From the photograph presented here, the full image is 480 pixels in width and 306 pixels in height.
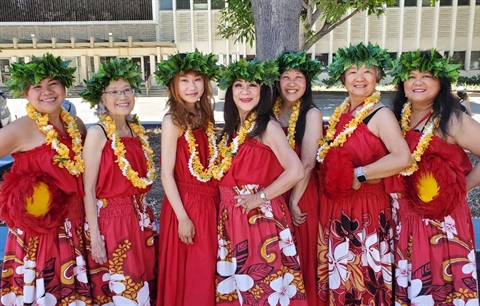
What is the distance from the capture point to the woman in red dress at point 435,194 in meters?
2.73

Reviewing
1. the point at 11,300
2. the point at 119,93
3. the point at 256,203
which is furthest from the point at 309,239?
the point at 11,300

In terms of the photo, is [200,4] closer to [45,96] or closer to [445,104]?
[45,96]

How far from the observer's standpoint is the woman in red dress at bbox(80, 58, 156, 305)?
276 cm

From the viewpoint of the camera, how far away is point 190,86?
2.88 m

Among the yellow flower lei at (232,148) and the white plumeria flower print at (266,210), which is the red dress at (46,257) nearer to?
the yellow flower lei at (232,148)

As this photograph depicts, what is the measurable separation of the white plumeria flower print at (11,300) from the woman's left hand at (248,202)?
1.47 metres

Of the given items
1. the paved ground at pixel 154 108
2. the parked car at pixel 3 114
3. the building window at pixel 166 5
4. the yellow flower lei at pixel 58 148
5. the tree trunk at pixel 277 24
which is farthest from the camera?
the building window at pixel 166 5

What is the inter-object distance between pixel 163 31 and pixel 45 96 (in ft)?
84.4

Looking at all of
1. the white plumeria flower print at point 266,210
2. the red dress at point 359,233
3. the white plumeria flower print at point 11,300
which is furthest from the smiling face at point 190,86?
the white plumeria flower print at point 11,300

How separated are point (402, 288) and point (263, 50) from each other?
3881 mm

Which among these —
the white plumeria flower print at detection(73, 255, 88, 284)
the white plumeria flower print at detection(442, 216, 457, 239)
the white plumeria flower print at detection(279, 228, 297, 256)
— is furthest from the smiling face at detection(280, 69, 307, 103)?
the white plumeria flower print at detection(73, 255, 88, 284)

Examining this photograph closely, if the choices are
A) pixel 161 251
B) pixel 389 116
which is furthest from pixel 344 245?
pixel 161 251

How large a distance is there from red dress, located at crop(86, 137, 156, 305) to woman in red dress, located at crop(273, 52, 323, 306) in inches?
41.6

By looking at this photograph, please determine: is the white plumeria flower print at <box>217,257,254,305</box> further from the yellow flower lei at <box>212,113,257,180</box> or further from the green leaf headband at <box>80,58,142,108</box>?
the green leaf headband at <box>80,58,142,108</box>
